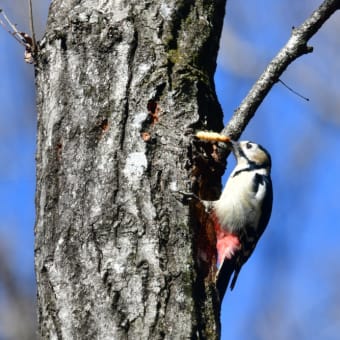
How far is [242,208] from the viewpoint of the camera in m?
4.45

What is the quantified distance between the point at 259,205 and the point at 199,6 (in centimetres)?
143

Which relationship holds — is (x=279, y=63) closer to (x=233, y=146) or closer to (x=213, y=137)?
(x=213, y=137)

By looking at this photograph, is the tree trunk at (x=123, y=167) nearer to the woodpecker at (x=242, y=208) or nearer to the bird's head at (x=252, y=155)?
the woodpecker at (x=242, y=208)

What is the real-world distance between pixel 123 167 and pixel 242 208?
1.53 m

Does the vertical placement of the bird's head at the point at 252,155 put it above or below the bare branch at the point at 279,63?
above

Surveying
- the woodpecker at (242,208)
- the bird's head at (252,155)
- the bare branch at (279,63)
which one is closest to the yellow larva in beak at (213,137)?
the bare branch at (279,63)

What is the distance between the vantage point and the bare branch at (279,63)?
343cm

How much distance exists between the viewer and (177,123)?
3334 mm

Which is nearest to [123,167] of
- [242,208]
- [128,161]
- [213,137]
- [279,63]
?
[128,161]

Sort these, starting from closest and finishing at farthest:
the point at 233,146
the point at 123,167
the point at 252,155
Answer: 1. the point at 123,167
2. the point at 233,146
3. the point at 252,155

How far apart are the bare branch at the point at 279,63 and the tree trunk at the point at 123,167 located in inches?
6.3

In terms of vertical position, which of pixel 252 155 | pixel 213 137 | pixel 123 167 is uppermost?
pixel 252 155

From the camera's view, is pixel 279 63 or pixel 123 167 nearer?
pixel 123 167

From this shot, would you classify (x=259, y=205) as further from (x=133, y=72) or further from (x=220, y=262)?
(x=133, y=72)
